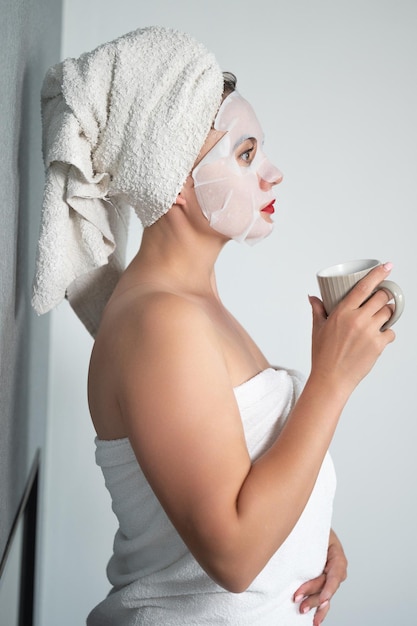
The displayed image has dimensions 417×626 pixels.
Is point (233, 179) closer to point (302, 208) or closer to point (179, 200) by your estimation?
point (179, 200)

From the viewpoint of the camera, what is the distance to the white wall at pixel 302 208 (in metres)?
2.04

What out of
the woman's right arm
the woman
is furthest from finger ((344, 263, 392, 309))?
the woman's right arm

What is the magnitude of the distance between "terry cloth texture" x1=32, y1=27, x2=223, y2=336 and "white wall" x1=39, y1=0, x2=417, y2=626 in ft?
3.16

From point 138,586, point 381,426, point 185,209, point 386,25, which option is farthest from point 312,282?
point 138,586

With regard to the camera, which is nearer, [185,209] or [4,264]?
[4,264]

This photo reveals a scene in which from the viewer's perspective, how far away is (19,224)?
1101 mm

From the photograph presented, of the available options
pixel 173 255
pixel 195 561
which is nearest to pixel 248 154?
pixel 173 255

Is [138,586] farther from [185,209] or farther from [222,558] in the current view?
[185,209]

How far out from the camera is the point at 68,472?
2064 millimetres

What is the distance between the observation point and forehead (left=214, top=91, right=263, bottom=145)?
1081mm

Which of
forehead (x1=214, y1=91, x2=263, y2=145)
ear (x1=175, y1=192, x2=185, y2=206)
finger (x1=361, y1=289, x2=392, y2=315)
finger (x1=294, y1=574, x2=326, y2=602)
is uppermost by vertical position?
forehead (x1=214, y1=91, x2=263, y2=145)

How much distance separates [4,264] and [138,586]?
448 millimetres

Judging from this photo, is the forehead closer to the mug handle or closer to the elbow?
the mug handle

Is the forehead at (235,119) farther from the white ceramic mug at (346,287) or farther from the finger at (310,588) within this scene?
the finger at (310,588)
